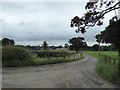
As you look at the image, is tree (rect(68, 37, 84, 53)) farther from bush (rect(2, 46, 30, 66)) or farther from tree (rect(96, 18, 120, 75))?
tree (rect(96, 18, 120, 75))

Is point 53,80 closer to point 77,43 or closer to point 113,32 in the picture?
point 113,32

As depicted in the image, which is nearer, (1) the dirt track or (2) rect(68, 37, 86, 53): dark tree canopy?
(1) the dirt track

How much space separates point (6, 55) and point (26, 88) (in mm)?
13839

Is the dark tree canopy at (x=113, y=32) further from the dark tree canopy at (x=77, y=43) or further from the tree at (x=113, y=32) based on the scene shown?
the dark tree canopy at (x=77, y=43)

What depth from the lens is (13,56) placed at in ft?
86.2

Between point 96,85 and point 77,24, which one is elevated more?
point 77,24

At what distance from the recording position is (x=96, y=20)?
55.4ft

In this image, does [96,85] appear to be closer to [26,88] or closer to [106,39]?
[26,88]

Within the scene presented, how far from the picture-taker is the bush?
2523 centimetres

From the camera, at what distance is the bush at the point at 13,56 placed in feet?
82.8

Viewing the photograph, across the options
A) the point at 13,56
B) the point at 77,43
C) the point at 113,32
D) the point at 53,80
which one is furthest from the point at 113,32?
the point at 77,43

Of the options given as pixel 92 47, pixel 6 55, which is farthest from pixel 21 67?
pixel 92 47

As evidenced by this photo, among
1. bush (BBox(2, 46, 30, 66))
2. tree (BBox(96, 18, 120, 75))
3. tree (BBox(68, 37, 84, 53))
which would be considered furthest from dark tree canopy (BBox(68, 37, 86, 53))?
tree (BBox(96, 18, 120, 75))

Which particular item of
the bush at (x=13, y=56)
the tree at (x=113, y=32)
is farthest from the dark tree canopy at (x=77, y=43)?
the tree at (x=113, y=32)
